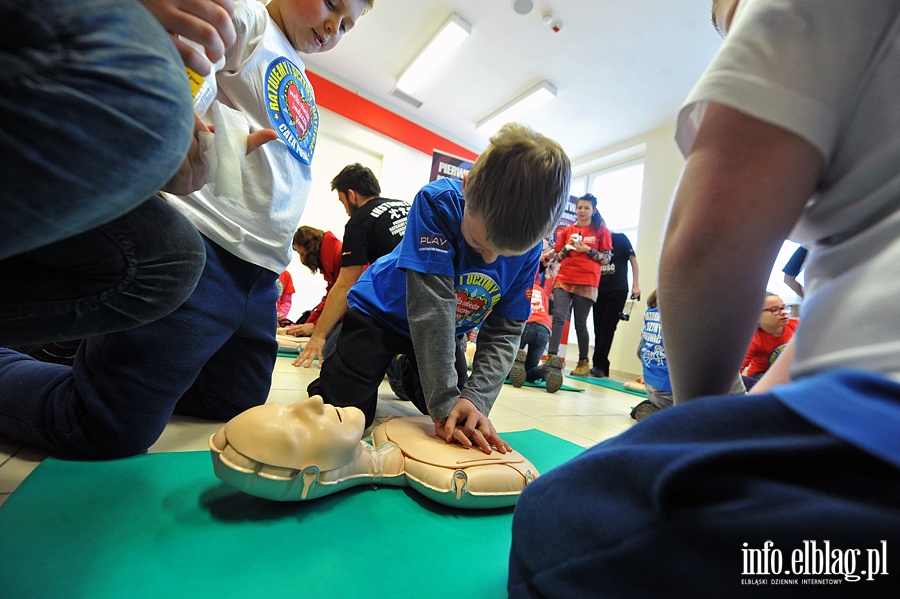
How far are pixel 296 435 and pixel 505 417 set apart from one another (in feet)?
3.10

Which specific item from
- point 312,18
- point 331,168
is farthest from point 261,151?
point 331,168

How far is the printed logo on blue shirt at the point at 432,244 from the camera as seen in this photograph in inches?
34.4

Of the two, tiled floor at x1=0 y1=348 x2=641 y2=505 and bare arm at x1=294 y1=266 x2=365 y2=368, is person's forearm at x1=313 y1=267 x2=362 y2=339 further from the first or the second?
tiled floor at x1=0 y1=348 x2=641 y2=505

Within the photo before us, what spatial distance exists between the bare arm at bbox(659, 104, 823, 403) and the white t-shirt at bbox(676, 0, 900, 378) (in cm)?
2

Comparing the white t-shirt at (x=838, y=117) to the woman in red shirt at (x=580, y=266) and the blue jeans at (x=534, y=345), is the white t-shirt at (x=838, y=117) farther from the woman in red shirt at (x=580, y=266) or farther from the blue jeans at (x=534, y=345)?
the woman in red shirt at (x=580, y=266)

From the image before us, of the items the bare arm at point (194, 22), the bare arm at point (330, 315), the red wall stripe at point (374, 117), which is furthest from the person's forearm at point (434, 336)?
the red wall stripe at point (374, 117)

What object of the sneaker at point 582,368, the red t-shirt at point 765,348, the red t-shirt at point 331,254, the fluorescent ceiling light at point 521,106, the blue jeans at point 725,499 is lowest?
the blue jeans at point 725,499

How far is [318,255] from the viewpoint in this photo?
292 centimetres

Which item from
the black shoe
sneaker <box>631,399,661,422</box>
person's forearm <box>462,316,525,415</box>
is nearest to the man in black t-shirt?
the black shoe

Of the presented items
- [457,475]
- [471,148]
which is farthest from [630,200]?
[457,475]

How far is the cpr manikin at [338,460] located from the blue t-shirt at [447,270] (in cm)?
35

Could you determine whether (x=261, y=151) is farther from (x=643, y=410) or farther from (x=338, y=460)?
(x=643, y=410)

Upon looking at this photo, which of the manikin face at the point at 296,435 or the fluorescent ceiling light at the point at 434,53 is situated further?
the fluorescent ceiling light at the point at 434,53

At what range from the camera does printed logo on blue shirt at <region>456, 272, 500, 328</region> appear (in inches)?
37.5
